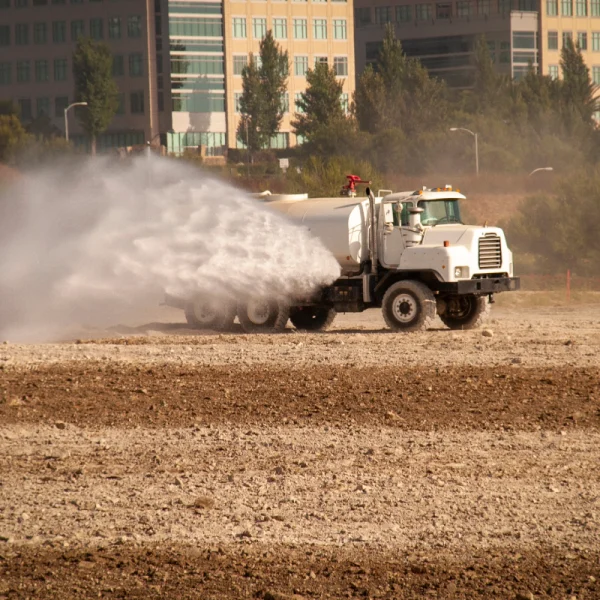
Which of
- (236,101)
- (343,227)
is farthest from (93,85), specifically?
(343,227)

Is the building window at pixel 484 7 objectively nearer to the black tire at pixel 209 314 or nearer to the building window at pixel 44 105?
the building window at pixel 44 105

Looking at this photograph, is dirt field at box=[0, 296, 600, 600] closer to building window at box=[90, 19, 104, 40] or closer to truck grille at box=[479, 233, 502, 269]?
truck grille at box=[479, 233, 502, 269]

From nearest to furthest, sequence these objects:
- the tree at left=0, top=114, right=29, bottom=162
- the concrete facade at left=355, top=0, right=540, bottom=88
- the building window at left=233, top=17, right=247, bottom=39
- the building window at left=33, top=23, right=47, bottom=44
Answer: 1. the tree at left=0, top=114, right=29, bottom=162
2. the building window at left=233, top=17, right=247, bottom=39
3. the building window at left=33, top=23, right=47, bottom=44
4. the concrete facade at left=355, top=0, right=540, bottom=88

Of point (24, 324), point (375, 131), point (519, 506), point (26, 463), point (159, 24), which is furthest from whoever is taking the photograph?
point (159, 24)

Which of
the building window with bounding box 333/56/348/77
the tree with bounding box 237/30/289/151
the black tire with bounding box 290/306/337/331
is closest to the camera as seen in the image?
the black tire with bounding box 290/306/337/331

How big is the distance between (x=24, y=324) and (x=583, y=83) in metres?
97.2

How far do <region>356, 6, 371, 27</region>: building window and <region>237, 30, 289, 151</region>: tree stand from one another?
4813 centimetres

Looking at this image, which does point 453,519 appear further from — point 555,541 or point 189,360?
point 189,360

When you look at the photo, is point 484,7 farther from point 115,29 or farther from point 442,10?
point 115,29

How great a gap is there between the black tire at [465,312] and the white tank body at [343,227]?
2.14 metres

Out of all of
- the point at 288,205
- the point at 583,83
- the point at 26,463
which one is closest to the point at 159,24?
the point at 583,83

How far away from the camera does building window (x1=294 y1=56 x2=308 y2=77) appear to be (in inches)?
5507

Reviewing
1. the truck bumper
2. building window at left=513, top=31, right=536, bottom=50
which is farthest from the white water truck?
building window at left=513, top=31, right=536, bottom=50

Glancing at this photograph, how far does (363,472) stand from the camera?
1136 centimetres
